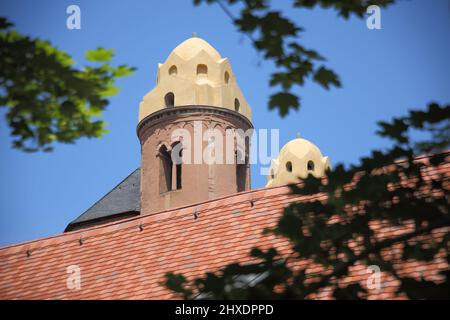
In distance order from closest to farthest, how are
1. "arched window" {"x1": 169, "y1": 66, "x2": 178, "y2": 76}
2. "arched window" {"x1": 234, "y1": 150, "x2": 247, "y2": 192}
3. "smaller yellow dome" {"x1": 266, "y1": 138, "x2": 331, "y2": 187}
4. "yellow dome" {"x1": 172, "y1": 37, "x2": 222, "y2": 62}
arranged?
"arched window" {"x1": 234, "y1": 150, "x2": 247, "y2": 192}
"yellow dome" {"x1": 172, "y1": 37, "x2": 222, "y2": 62}
"arched window" {"x1": 169, "y1": 66, "x2": 178, "y2": 76}
"smaller yellow dome" {"x1": 266, "y1": 138, "x2": 331, "y2": 187}

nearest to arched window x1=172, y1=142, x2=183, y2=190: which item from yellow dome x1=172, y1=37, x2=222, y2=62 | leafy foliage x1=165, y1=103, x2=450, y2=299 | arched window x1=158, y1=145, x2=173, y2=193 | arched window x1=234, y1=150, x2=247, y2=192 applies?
arched window x1=158, y1=145, x2=173, y2=193

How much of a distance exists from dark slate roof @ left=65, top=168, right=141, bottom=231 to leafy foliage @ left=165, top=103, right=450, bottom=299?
1376 inches

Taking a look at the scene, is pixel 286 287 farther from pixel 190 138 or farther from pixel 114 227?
pixel 190 138

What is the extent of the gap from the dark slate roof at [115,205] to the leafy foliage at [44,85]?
3517 cm

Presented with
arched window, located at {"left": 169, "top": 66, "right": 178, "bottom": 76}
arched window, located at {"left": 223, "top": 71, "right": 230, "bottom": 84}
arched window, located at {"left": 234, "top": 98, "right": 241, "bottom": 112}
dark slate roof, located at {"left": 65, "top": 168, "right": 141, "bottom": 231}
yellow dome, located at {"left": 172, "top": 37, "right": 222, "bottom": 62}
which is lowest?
dark slate roof, located at {"left": 65, "top": 168, "right": 141, "bottom": 231}

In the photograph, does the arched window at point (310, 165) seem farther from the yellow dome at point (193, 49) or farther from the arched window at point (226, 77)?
the yellow dome at point (193, 49)

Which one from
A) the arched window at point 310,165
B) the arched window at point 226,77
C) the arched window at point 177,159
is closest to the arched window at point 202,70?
the arched window at point 226,77

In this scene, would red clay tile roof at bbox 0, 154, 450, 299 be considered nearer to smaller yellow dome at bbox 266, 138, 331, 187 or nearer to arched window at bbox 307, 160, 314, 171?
smaller yellow dome at bbox 266, 138, 331, 187

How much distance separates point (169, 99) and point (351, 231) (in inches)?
1353

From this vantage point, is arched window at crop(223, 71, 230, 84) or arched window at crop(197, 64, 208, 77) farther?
arched window at crop(223, 71, 230, 84)

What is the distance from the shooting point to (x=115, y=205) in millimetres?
40938

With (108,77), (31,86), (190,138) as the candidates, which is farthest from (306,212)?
(190,138)

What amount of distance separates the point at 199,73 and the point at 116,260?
27.0 m

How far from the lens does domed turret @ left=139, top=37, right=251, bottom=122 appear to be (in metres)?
38.3
